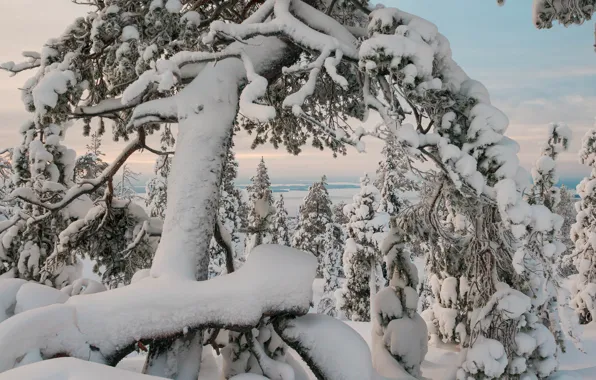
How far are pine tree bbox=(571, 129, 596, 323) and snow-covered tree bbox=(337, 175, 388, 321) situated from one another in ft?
30.1

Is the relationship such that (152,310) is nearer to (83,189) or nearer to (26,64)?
(83,189)

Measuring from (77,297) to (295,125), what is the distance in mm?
5275

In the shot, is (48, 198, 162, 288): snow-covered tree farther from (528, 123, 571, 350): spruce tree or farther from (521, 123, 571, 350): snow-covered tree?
(521, 123, 571, 350): snow-covered tree

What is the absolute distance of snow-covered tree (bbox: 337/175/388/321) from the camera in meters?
20.8

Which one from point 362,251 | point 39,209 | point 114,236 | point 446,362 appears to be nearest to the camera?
point 39,209

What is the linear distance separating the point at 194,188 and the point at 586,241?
2161 centimetres

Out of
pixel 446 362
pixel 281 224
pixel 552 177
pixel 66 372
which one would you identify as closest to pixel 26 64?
pixel 66 372

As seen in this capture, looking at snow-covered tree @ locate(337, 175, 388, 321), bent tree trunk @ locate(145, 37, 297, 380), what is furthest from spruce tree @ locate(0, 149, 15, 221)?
snow-covered tree @ locate(337, 175, 388, 321)

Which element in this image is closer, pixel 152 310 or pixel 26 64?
pixel 152 310

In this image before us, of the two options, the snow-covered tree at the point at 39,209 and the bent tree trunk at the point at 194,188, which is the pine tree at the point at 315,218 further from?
the bent tree trunk at the point at 194,188

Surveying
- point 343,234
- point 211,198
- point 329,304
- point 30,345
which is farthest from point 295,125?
point 343,234

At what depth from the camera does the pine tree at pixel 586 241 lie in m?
19.8

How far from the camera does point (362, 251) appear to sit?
835 inches

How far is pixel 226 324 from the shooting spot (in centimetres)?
386
